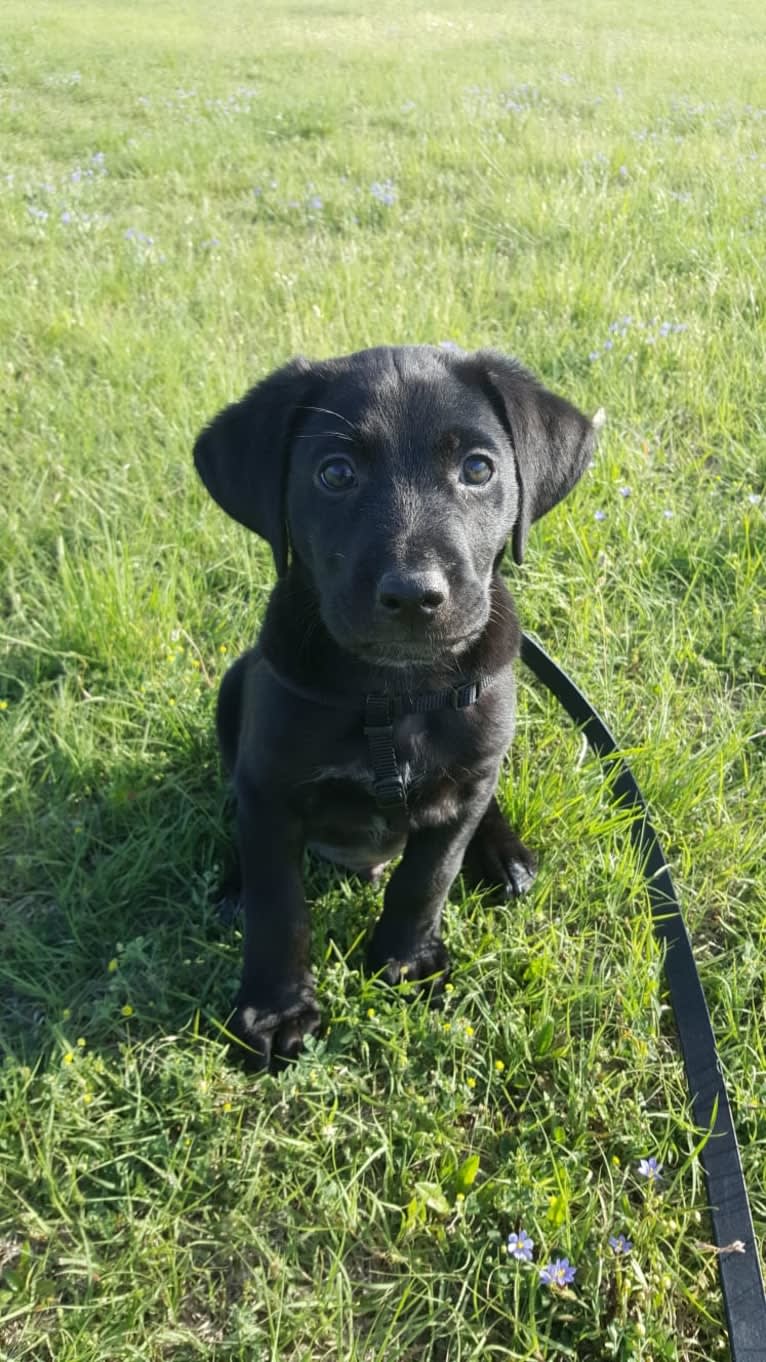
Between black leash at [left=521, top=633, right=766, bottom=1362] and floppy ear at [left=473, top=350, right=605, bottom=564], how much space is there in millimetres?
619

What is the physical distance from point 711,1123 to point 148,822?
138cm

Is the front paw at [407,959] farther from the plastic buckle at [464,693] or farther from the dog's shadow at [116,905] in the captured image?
the plastic buckle at [464,693]

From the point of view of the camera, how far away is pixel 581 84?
8.49 metres

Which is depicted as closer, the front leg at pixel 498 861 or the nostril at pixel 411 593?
the nostril at pixel 411 593

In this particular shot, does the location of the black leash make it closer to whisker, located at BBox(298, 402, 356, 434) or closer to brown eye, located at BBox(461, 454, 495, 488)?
brown eye, located at BBox(461, 454, 495, 488)

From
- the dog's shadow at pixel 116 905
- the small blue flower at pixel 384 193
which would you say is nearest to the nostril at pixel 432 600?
the dog's shadow at pixel 116 905

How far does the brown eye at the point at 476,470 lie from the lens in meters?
1.81

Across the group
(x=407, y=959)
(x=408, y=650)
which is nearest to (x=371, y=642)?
(x=408, y=650)

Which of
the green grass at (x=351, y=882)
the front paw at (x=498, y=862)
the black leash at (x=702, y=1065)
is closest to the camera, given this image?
the black leash at (x=702, y=1065)

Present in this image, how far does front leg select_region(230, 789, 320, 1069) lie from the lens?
190 centimetres

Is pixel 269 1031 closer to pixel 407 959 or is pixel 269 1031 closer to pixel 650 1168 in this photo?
pixel 407 959

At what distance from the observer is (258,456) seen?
188 cm

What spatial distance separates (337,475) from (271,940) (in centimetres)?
94

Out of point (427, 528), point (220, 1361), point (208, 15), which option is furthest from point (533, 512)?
point (208, 15)
